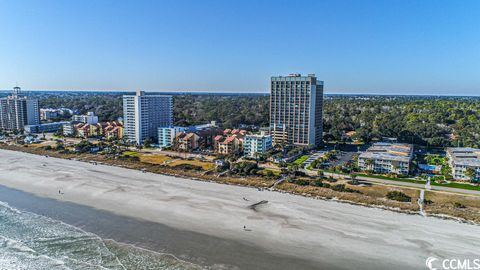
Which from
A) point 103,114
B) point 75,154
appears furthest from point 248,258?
point 103,114

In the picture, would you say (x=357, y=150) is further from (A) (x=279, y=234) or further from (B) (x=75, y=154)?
(B) (x=75, y=154)

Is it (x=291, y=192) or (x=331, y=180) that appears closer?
(x=291, y=192)

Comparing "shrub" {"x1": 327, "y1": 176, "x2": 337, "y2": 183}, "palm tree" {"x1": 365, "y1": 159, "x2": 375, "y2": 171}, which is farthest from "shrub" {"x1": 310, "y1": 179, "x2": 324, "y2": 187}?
"palm tree" {"x1": 365, "y1": 159, "x2": 375, "y2": 171}

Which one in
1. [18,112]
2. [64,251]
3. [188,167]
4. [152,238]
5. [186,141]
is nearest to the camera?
[64,251]

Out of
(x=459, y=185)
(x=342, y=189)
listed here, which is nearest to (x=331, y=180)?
A: (x=342, y=189)

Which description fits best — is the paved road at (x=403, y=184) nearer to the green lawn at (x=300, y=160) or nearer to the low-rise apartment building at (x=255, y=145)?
the green lawn at (x=300, y=160)

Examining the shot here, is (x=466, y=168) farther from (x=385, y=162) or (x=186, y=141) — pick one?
(x=186, y=141)
